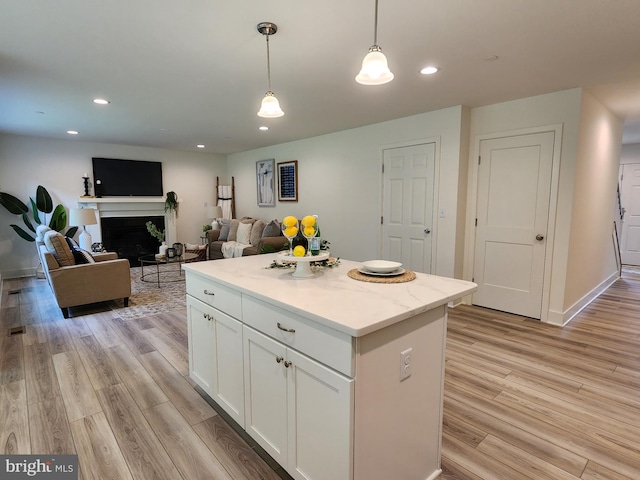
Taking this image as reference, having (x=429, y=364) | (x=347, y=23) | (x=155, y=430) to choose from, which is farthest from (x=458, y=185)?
(x=155, y=430)

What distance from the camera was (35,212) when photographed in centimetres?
581

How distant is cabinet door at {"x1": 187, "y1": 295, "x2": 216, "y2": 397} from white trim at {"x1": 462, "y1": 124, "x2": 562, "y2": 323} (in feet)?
10.9

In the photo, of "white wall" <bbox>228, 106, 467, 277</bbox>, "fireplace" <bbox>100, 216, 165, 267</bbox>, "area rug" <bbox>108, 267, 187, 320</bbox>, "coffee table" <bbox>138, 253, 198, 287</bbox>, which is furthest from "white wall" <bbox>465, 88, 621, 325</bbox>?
"fireplace" <bbox>100, 216, 165, 267</bbox>

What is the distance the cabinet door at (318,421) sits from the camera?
1.23m

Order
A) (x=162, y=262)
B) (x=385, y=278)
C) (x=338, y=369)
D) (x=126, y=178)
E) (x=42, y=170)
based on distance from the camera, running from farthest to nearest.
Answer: (x=126, y=178)
(x=42, y=170)
(x=162, y=262)
(x=385, y=278)
(x=338, y=369)

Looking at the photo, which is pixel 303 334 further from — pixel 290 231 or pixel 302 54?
pixel 302 54

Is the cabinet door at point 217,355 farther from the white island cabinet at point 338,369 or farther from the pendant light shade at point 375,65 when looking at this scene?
the pendant light shade at point 375,65

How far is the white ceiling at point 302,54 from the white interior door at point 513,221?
0.60m

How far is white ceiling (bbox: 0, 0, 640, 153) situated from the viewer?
1980 millimetres

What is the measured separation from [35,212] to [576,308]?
8.25m

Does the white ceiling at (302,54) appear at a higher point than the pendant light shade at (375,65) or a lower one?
higher

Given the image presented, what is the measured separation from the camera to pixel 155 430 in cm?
198

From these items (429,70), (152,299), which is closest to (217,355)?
(429,70)

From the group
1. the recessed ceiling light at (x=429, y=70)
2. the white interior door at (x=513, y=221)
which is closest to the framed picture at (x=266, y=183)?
the white interior door at (x=513, y=221)
